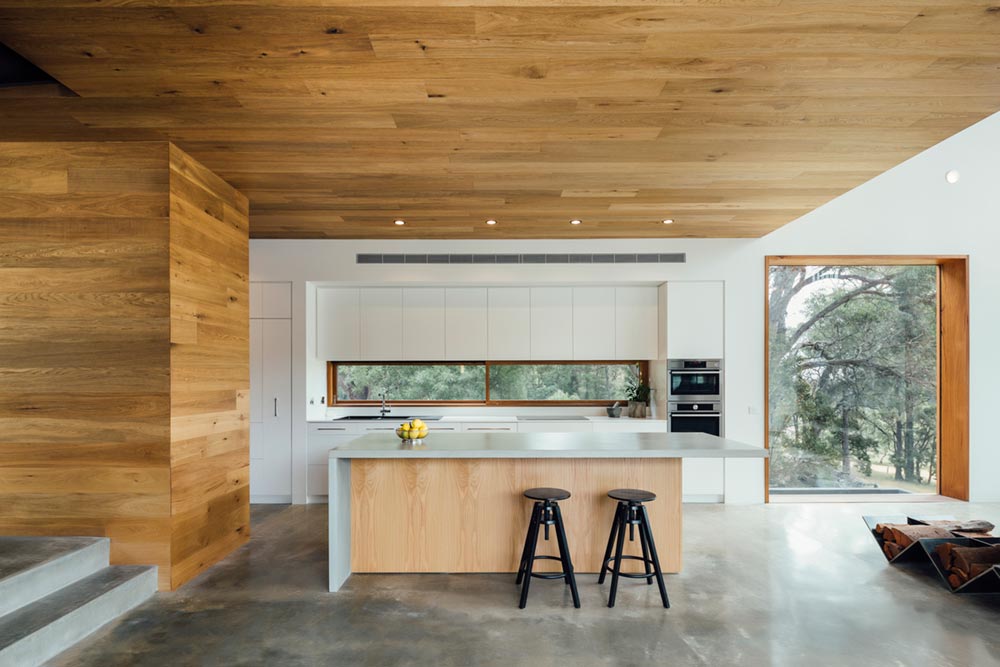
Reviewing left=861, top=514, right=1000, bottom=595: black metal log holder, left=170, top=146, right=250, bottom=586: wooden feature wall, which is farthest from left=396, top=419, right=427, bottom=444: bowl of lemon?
left=861, top=514, right=1000, bottom=595: black metal log holder

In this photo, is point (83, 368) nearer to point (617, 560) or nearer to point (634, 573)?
point (617, 560)

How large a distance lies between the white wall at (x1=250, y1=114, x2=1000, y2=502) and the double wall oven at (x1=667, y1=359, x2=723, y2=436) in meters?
0.14

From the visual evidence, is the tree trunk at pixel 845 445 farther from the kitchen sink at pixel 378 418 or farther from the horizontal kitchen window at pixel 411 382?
the kitchen sink at pixel 378 418

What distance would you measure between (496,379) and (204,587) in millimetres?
3707

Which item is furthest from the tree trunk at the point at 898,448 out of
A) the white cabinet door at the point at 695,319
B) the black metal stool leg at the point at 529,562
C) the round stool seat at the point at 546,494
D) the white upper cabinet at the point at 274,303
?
the white upper cabinet at the point at 274,303

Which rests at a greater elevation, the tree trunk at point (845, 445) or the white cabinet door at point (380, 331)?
the white cabinet door at point (380, 331)

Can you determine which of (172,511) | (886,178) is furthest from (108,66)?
(886,178)

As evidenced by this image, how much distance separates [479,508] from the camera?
404cm

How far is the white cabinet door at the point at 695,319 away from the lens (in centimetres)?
611

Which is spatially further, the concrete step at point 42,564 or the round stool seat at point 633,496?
the round stool seat at point 633,496

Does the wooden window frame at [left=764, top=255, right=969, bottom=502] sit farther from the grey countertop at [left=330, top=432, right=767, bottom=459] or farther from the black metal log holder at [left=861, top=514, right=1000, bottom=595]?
the grey countertop at [left=330, top=432, right=767, bottom=459]

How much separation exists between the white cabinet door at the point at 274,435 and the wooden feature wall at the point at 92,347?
2536 mm

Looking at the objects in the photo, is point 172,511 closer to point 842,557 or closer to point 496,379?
point 496,379

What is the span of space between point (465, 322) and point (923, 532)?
4.24m
